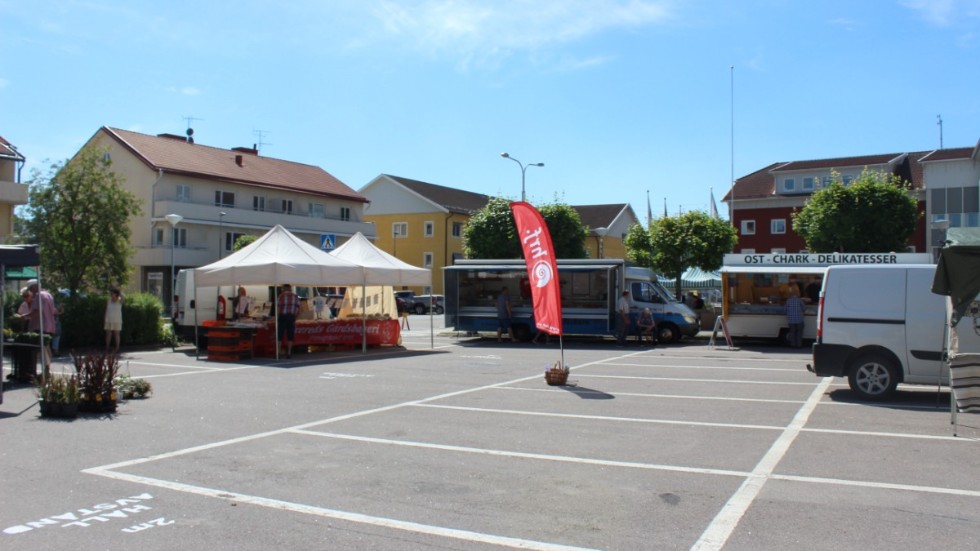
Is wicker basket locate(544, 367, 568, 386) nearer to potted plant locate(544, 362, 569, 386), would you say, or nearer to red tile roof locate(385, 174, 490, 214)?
potted plant locate(544, 362, 569, 386)

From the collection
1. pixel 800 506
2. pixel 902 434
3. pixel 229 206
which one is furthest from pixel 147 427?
pixel 229 206

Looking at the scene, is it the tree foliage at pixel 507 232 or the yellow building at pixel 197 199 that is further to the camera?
the yellow building at pixel 197 199

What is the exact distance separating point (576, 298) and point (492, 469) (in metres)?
17.4

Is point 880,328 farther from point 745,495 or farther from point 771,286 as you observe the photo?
point 771,286

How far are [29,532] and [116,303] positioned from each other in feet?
47.1

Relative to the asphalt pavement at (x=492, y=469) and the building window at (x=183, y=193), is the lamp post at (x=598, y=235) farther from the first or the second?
the asphalt pavement at (x=492, y=469)

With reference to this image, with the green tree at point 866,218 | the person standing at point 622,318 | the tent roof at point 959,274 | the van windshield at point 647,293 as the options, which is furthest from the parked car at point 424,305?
the tent roof at point 959,274

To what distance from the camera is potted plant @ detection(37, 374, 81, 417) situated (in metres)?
9.84

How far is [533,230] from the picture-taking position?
1408cm

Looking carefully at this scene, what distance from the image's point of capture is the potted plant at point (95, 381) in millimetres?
10055

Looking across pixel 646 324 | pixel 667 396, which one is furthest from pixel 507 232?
pixel 667 396

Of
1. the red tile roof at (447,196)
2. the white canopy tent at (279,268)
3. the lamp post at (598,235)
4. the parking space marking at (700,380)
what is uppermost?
the red tile roof at (447,196)

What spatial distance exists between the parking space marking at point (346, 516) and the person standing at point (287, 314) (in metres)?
11.2

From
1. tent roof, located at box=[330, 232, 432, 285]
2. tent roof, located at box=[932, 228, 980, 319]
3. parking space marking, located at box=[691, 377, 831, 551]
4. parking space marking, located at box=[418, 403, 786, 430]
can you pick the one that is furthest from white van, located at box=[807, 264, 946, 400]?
tent roof, located at box=[330, 232, 432, 285]
